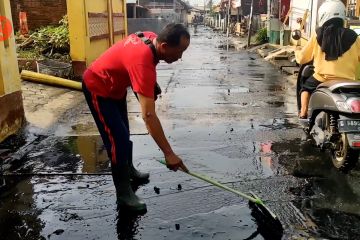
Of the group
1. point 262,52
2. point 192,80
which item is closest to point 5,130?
point 192,80

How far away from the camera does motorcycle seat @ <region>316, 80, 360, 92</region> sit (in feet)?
14.3

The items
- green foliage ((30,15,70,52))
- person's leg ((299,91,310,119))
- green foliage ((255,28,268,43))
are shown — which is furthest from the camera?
green foliage ((255,28,268,43))

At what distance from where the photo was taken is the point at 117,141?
3785 millimetres

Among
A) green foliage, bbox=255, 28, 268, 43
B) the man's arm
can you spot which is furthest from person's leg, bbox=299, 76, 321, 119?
green foliage, bbox=255, 28, 268, 43

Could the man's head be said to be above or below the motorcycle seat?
above

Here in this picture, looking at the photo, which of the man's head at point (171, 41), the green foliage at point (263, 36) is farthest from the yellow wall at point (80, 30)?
the green foliage at point (263, 36)

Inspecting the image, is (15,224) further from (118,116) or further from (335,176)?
(335,176)

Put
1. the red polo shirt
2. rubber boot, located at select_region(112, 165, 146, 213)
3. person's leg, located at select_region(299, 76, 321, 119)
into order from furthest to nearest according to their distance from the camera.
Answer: person's leg, located at select_region(299, 76, 321, 119)
rubber boot, located at select_region(112, 165, 146, 213)
the red polo shirt

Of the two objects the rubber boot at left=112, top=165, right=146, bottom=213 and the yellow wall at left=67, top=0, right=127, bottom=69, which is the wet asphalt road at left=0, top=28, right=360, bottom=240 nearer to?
the rubber boot at left=112, top=165, right=146, bottom=213

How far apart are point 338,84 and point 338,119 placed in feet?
1.28

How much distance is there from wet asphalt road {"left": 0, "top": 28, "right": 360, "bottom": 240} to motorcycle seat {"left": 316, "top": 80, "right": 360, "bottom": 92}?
3.18 ft

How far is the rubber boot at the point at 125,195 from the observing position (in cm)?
376

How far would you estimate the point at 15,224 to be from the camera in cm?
357

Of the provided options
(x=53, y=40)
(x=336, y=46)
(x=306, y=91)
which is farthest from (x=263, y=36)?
(x=336, y=46)
